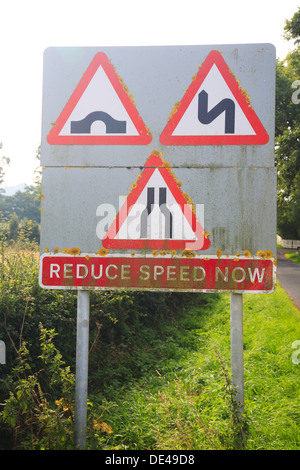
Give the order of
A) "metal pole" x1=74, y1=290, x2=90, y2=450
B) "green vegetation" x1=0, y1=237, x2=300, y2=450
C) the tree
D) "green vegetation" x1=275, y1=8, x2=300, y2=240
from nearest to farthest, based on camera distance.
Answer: "metal pole" x1=74, y1=290, x2=90, y2=450
"green vegetation" x1=0, y1=237, x2=300, y2=450
the tree
"green vegetation" x1=275, y1=8, x2=300, y2=240

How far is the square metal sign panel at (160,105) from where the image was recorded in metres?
2.52

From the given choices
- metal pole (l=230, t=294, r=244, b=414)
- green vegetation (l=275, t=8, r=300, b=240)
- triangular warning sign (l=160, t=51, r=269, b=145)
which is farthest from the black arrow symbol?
green vegetation (l=275, t=8, r=300, b=240)

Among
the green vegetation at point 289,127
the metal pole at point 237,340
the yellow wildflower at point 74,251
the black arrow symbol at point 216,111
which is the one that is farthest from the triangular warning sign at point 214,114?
the green vegetation at point 289,127

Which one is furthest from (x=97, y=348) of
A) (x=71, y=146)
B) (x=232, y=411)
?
(x=71, y=146)

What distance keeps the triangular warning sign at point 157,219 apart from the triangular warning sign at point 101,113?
31cm

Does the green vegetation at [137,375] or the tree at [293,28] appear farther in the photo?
the tree at [293,28]

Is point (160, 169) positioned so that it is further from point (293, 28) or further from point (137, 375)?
point (293, 28)

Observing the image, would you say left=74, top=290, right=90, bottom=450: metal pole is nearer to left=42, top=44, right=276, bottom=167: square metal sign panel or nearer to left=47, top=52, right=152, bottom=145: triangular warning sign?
left=42, top=44, right=276, bottom=167: square metal sign panel

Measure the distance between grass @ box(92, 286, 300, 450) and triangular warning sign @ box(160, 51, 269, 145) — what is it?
157cm

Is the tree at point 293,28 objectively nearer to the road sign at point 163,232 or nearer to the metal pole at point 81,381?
the road sign at point 163,232

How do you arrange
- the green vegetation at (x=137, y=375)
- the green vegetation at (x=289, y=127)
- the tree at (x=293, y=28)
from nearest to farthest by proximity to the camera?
the green vegetation at (x=137, y=375) < the tree at (x=293, y=28) < the green vegetation at (x=289, y=127)

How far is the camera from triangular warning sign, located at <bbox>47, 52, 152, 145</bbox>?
259 cm

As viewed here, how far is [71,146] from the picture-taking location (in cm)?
262
